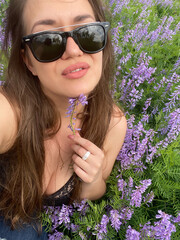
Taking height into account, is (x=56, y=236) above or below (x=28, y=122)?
below

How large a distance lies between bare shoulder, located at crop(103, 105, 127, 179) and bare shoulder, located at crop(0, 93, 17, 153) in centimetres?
76

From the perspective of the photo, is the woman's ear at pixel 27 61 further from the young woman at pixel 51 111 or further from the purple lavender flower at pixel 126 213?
the purple lavender flower at pixel 126 213

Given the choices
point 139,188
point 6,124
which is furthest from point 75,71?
point 139,188

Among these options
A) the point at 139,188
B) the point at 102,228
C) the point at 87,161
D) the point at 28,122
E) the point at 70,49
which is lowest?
the point at 102,228

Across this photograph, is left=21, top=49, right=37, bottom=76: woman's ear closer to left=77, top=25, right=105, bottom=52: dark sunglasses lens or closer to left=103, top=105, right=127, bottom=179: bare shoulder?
left=77, top=25, right=105, bottom=52: dark sunglasses lens

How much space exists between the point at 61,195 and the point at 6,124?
2.60ft

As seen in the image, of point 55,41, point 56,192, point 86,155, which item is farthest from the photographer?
point 56,192

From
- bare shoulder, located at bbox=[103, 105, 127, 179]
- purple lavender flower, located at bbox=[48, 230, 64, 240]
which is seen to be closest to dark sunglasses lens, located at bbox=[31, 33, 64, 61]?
bare shoulder, located at bbox=[103, 105, 127, 179]

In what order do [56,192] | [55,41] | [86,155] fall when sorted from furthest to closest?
[56,192] < [86,155] < [55,41]

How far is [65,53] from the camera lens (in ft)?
4.42

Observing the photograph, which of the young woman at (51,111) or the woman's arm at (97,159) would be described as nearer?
the young woman at (51,111)

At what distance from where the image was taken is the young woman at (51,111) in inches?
52.4

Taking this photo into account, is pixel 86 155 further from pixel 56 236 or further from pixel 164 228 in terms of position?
pixel 56 236

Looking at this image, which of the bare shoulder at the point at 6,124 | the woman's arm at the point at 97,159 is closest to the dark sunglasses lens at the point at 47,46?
the bare shoulder at the point at 6,124
